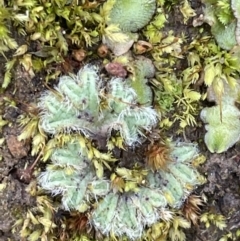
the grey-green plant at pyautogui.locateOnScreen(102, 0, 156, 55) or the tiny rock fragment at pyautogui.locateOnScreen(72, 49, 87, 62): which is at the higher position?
the grey-green plant at pyautogui.locateOnScreen(102, 0, 156, 55)

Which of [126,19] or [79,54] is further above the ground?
[126,19]

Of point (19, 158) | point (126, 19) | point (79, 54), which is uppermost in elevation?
point (126, 19)

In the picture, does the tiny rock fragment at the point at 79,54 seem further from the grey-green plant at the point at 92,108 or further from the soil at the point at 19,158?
the soil at the point at 19,158

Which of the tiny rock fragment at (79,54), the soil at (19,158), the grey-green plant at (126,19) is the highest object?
the grey-green plant at (126,19)

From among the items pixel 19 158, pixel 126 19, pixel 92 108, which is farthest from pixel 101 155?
pixel 126 19

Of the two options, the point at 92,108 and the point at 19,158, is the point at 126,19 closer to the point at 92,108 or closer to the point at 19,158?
the point at 92,108

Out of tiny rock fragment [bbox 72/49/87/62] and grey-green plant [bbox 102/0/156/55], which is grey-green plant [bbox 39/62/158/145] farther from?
grey-green plant [bbox 102/0/156/55]

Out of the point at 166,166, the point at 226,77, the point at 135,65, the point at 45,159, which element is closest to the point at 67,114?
the point at 45,159

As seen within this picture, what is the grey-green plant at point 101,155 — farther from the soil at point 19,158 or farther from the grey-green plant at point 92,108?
the soil at point 19,158

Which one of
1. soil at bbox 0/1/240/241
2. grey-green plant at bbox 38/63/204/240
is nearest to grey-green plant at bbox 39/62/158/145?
grey-green plant at bbox 38/63/204/240

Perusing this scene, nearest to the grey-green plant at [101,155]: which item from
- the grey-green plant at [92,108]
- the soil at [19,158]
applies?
the grey-green plant at [92,108]

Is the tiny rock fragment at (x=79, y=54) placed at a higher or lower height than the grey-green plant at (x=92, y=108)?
higher

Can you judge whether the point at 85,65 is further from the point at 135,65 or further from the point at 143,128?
the point at 143,128
